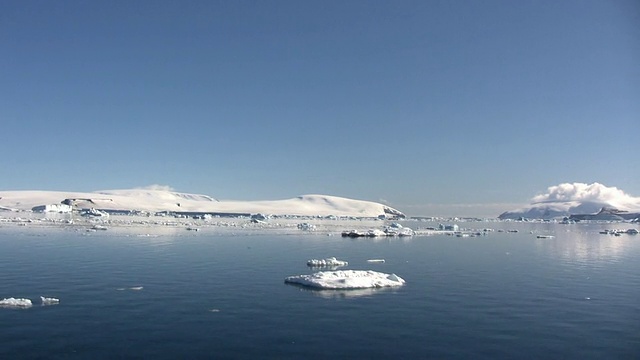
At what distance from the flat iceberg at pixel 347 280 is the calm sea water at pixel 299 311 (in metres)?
0.70

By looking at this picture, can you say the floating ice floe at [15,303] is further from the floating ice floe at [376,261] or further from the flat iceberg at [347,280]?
the floating ice floe at [376,261]

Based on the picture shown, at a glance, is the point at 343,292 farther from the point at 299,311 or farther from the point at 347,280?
the point at 299,311

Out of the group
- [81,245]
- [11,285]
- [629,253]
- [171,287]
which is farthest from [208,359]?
[629,253]

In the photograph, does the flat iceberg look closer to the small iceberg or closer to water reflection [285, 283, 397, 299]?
water reflection [285, 283, 397, 299]

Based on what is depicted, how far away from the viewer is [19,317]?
13375 millimetres

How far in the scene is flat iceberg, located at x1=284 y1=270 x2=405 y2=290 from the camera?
19.0 m

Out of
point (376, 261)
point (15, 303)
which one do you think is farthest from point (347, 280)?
point (15, 303)

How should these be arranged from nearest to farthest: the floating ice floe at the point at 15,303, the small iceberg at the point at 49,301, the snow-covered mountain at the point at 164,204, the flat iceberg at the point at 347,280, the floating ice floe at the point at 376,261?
the floating ice floe at the point at 15,303 < the small iceberg at the point at 49,301 < the flat iceberg at the point at 347,280 < the floating ice floe at the point at 376,261 < the snow-covered mountain at the point at 164,204

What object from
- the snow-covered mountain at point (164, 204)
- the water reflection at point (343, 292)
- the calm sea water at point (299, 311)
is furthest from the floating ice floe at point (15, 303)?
the snow-covered mountain at point (164, 204)

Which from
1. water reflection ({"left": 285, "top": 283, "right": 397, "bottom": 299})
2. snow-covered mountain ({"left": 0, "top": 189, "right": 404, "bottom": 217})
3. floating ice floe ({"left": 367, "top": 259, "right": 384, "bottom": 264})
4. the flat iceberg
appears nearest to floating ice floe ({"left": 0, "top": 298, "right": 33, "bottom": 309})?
water reflection ({"left": 285, "top": 283, "right": 397, "bottom": 299})

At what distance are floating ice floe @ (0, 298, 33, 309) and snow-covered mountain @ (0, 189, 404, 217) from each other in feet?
358

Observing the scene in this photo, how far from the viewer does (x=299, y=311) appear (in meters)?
15.1

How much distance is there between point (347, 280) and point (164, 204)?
12549cm

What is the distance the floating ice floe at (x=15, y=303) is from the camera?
47.8ft
